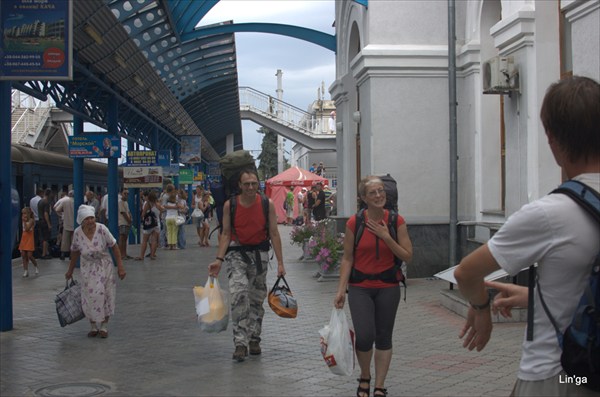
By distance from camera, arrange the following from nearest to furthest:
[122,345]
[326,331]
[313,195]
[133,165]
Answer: [326,331]
[122,345]
[133,165]
[313,195]

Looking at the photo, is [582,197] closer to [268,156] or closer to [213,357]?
[213,357]

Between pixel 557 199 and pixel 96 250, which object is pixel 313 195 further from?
pixel 557 199

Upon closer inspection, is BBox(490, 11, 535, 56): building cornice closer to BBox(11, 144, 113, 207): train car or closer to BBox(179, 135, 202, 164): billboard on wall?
BBox(11, 144, 113, 207): train car

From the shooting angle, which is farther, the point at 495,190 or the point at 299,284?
the point at 299,284

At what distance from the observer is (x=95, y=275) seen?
861cm

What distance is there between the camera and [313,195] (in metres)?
28.2

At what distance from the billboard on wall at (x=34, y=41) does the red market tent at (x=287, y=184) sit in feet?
95.0

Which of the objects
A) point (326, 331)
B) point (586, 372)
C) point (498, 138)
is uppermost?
point (498, 138)

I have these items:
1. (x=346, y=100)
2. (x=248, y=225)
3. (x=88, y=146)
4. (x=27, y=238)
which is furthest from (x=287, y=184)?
(x=248, y=225)

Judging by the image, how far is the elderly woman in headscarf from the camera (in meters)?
8.57

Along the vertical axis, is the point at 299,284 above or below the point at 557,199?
below

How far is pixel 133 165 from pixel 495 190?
12080 millimetres

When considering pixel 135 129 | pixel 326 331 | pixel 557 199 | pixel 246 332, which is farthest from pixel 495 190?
pixel 135 129

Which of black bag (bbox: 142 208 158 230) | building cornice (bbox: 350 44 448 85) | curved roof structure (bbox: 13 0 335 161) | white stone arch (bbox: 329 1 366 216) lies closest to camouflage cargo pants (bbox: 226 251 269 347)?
curved roof structure (bbox: 13 0 335 161)
